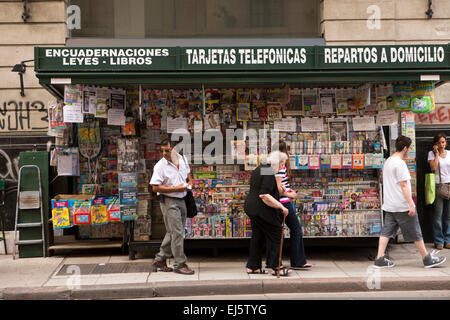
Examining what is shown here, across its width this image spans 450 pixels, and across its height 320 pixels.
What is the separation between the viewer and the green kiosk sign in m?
6.99

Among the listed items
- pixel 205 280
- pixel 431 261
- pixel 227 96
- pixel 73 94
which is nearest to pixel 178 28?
pixel 227 96

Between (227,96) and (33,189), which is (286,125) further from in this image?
(33,189)

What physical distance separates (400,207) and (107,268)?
451 cm

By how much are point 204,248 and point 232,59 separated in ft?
10.6

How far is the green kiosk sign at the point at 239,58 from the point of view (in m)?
6.99

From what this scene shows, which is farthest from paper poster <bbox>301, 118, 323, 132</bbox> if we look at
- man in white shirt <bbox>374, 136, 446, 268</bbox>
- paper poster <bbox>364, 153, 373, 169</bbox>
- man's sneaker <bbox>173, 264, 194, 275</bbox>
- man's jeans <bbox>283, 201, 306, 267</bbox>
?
man's sneaker <bbox>173, 264, 194, 275</bbox>

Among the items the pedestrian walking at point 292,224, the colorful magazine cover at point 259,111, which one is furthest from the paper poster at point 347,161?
the colorful magazine cover at point 259,111

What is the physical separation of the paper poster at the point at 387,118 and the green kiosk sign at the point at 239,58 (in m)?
0.94

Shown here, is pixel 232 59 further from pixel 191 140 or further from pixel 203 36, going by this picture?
pixel 203 36

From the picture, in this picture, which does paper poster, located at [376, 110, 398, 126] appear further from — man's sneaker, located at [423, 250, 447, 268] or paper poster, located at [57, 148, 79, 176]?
paper poster, located at [57, 148, 79, 176]

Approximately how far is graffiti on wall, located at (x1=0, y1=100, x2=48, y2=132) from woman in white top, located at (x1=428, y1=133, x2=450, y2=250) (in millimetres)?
7288

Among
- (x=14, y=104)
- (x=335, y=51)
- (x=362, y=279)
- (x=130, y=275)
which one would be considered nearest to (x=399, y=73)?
(x=335, y=51)

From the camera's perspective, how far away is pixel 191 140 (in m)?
8.15

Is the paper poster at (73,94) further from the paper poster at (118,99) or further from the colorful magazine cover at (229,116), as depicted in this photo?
the colorful magazine cover at (229,116)
